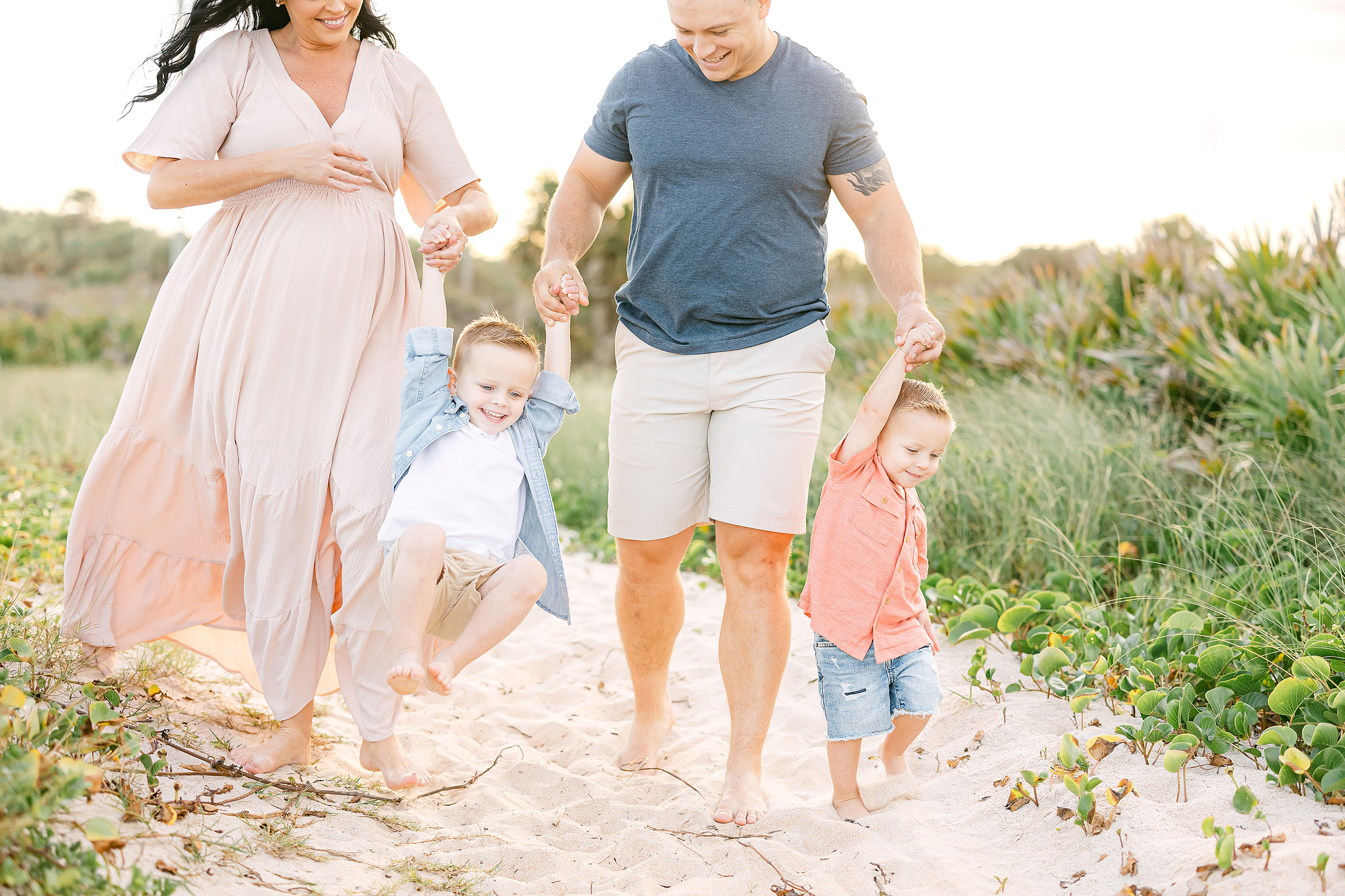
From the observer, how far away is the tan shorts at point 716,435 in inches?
121

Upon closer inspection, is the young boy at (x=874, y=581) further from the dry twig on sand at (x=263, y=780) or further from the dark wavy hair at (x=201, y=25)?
the dark wavy hair at (x=201, y=25)

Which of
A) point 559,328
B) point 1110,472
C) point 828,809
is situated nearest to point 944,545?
point 1110,472

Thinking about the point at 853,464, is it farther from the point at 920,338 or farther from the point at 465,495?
the point at 465,495

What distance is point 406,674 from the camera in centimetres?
254

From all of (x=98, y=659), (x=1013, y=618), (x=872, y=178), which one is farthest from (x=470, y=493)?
(x=1013, y=618)

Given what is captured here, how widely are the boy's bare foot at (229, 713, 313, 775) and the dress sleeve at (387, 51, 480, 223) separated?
1.78 m

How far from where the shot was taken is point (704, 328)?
3.16 m

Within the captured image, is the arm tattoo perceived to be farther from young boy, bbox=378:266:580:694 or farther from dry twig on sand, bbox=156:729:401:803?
dry twig on sand, bbox=156:729:401:803

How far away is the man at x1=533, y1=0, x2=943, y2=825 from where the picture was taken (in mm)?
3041

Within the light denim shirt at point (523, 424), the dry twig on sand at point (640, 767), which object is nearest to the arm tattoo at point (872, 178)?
the light denim shirt at point (523, 424)

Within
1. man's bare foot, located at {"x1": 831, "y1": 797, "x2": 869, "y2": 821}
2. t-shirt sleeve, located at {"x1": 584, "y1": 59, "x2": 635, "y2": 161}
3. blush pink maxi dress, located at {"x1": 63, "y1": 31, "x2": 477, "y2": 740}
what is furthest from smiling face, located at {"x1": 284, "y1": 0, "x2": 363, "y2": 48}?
man's bare foot, located at {"x1": 831, "y1": 797, "x2": 869, "y2": 821}

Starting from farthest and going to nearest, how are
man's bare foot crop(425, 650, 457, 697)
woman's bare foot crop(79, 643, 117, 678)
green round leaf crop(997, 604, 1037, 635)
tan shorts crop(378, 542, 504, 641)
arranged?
green round leaf crop(997, 604, 1037, 635), woman's bare foot crop(79, 643, 117, 678), tan shorts crop(378, 542, 504, 641), man's bare foot crop(425, 650, 457, 697)

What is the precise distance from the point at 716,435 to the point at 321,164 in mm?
1444

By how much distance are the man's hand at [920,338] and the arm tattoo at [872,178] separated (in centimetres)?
49
